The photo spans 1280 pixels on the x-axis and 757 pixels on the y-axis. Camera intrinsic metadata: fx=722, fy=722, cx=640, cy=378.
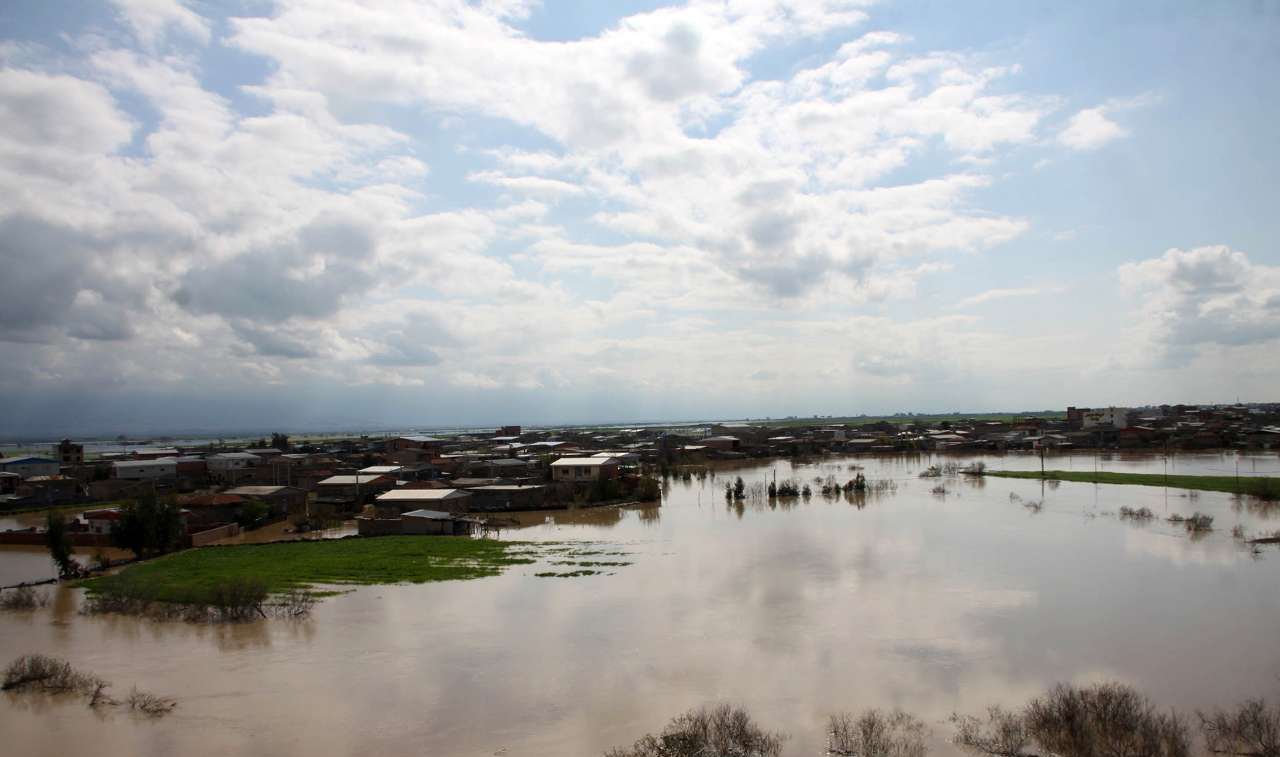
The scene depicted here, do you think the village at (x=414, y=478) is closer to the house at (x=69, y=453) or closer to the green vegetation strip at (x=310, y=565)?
the house at (x=69, y=453)

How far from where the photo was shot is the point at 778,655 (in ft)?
37.5

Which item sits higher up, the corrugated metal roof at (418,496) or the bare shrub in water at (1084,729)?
the corrugated metal roof at (418,496)

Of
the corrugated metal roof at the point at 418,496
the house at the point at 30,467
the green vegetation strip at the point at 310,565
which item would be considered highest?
the house at the point at 30,467

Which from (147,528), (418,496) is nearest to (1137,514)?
(418,496)

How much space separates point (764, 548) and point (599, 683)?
11.0 m

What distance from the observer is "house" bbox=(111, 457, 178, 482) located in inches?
1630

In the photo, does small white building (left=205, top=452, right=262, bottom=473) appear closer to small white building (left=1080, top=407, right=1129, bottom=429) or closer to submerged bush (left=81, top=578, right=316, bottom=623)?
submerged bush (left=81, top=578, right=316, bottom=623)

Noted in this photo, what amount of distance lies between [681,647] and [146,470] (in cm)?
4273

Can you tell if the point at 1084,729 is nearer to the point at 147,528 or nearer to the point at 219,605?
the point at 219,605

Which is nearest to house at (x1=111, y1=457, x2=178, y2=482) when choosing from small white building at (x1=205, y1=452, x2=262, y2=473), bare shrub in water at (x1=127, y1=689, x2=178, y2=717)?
small white building at (x1=205, y1=452, x2=262, y2=473)

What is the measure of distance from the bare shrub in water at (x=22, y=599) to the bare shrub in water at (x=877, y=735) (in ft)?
55.7

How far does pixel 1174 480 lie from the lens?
32594 mm

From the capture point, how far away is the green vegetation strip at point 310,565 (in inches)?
637

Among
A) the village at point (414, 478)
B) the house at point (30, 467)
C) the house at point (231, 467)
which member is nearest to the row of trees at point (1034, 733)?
the village at point (414, 478)
